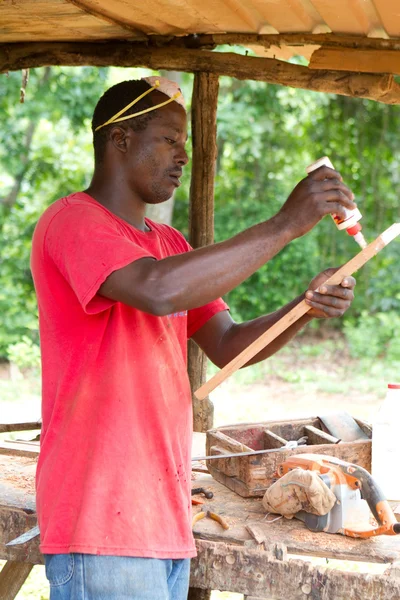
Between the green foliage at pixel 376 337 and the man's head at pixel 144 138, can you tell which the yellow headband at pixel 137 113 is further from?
the green foliage at pixel 376 337

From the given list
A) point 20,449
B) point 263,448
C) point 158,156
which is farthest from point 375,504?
point 20,449

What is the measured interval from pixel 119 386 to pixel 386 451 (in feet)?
3.96

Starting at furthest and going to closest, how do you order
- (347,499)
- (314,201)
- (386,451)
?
(386,451), (347,499), (314,201)

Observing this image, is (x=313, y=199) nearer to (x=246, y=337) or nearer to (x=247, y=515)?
(x=246, y=337)

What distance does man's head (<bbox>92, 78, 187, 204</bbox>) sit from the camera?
2.36 metres

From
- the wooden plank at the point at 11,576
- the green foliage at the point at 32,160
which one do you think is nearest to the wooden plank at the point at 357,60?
the wooden plank at the point at 11,576

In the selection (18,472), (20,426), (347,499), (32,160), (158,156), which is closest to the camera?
(158,156)

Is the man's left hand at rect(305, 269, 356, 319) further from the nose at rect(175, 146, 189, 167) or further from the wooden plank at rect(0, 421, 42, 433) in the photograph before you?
the wooden plank at rect(0, 421, 42, 433)

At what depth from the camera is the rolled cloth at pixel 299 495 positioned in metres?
2.47

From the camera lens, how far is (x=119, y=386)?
6.93 feet

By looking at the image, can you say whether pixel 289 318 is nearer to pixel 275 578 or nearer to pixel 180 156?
pixel 180 156

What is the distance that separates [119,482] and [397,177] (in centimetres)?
1040

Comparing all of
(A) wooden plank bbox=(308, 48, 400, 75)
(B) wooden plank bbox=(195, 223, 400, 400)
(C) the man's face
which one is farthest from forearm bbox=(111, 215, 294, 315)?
(A) wooden plank bbox=(308, 48, 400, 75)

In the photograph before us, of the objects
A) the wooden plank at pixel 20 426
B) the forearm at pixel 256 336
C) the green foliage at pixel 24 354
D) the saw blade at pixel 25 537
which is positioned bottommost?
the saw blade at pixel 25 537
